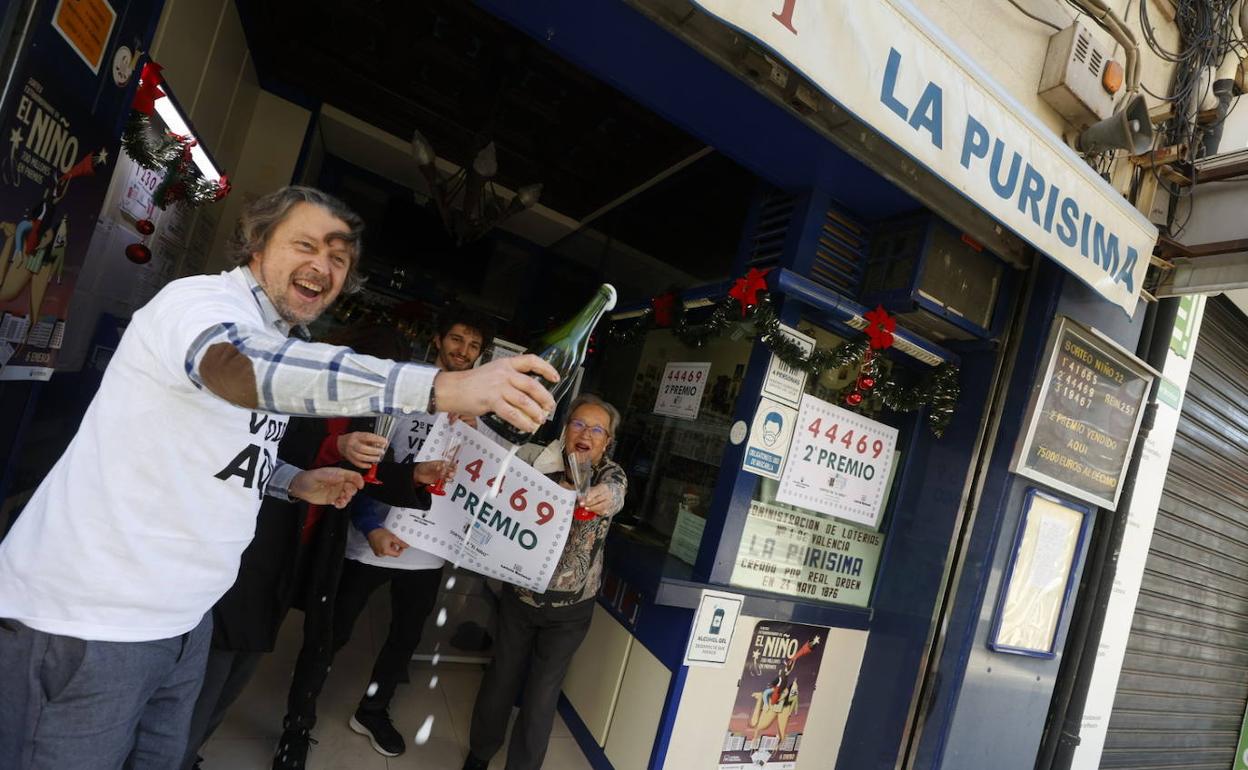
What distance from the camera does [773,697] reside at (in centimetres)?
301

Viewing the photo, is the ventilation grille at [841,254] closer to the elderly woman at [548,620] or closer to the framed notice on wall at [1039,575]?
the elderly woman at [548,620]

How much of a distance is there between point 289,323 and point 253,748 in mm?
2097

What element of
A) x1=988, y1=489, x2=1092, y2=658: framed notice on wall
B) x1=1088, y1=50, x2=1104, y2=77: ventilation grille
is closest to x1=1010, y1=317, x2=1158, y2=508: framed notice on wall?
x1=988, y1=489, x2=1092, y2=658: framed notice on wall

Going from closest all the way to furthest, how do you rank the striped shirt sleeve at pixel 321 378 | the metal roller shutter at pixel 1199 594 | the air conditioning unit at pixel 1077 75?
the striped shirt sleeve at pixel 321 378 < the air conditioning unit at pixel 1077 75 < the metal roller shutter at pixel 1199 594

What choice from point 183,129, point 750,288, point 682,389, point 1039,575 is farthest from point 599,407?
point 1039,575

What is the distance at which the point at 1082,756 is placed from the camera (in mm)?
3561

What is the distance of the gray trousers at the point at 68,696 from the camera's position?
106cm

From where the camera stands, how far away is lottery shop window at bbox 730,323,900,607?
2965mm

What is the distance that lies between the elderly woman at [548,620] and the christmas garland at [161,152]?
1.73m

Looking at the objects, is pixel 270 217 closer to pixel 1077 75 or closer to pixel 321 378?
pixel 321 378

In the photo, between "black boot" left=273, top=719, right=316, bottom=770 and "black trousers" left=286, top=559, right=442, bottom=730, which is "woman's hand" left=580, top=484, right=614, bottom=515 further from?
"black boot" left=273, top=719, right=316, bottom=770

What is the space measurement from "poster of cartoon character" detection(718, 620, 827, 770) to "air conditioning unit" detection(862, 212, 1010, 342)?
5.68ft

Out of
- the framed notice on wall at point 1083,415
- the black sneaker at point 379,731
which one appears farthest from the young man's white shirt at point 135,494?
the framed notice on wall at point 1083,415

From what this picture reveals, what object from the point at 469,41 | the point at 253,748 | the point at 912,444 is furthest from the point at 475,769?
the point at 469,41
